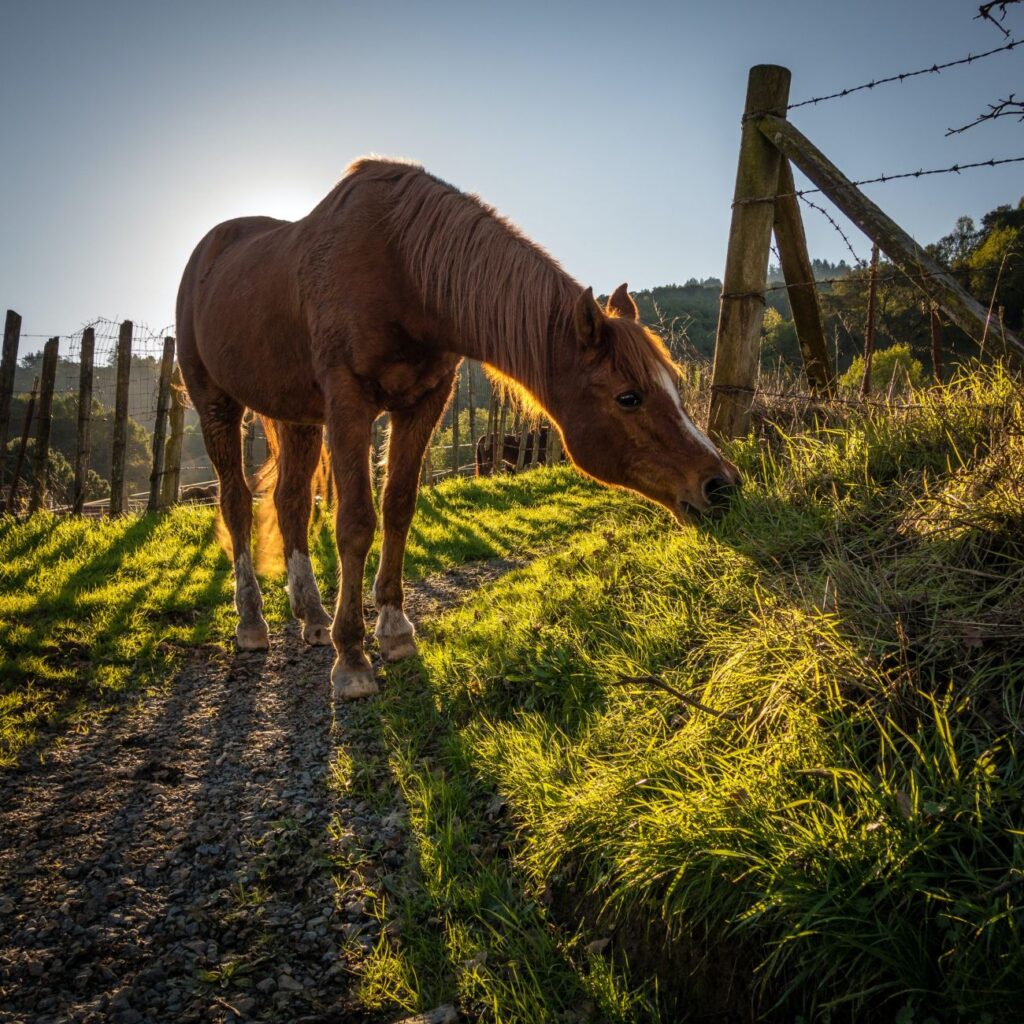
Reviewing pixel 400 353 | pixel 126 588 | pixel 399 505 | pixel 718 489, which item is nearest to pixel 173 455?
pixel 126 588

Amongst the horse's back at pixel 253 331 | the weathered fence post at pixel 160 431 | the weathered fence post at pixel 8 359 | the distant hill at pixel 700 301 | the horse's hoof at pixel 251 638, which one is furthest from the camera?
the distant hill at pixel 700 301

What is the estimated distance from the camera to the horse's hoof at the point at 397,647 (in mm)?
4164

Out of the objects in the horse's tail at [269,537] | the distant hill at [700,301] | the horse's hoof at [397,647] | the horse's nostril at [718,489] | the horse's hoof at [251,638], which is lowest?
the horse's hoof at [251,638]

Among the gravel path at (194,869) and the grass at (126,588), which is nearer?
the gravel path at (194,869)

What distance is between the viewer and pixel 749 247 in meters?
4.04

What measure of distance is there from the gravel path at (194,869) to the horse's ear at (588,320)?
7.06 ft

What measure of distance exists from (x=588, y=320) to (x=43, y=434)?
939 centimetres

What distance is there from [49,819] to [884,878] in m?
2.87

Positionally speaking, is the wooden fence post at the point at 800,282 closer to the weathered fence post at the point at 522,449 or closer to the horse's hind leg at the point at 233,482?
the horse's hind leg at the point at 233,482

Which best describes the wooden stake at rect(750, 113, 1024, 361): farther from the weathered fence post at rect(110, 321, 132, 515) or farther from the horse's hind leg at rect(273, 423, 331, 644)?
the weathered fence post at rect(110, 321, 132, 515)

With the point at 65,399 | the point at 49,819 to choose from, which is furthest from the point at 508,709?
the point at 65,399

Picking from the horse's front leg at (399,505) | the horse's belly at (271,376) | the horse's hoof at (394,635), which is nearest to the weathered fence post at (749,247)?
the horse's front leg at (399,505)

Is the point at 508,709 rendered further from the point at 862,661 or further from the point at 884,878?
the point at 884,878

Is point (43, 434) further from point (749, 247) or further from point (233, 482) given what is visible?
point (749, 247)
